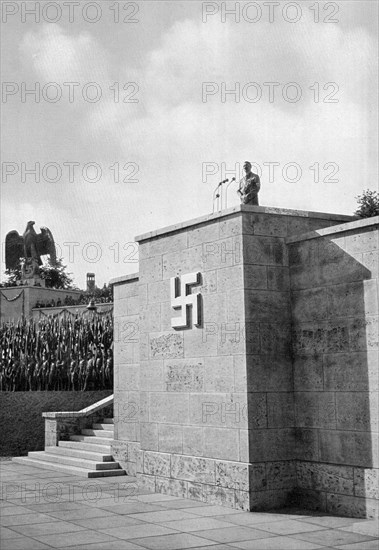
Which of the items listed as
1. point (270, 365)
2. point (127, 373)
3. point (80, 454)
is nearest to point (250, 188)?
point (270, 365)

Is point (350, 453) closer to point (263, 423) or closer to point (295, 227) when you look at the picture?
point (263, 423)

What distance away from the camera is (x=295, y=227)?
30.8 ft

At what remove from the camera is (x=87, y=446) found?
13.3 meters

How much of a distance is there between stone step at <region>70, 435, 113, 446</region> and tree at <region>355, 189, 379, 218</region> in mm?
20553

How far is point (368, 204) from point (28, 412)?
20.3 m

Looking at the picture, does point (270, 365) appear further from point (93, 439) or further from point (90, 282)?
point (90, 282)

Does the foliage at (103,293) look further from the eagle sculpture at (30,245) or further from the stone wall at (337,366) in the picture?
the stone wall at (337,366)

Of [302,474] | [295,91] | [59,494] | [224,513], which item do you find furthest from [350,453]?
[295,91]

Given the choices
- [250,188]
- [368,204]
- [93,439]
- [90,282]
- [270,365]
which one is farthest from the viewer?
[90,282]

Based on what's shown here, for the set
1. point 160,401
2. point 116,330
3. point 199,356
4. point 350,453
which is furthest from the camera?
point 116,330

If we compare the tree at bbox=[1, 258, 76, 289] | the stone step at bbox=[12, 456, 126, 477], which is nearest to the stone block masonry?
the stone step at bbox=[12, 456, 126, 477]

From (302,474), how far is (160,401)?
2.30 m

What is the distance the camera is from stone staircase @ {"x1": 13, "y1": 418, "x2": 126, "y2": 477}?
12055 mm

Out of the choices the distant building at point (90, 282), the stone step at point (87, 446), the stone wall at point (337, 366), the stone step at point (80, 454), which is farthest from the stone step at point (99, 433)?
the distant building at point (90, 282)
